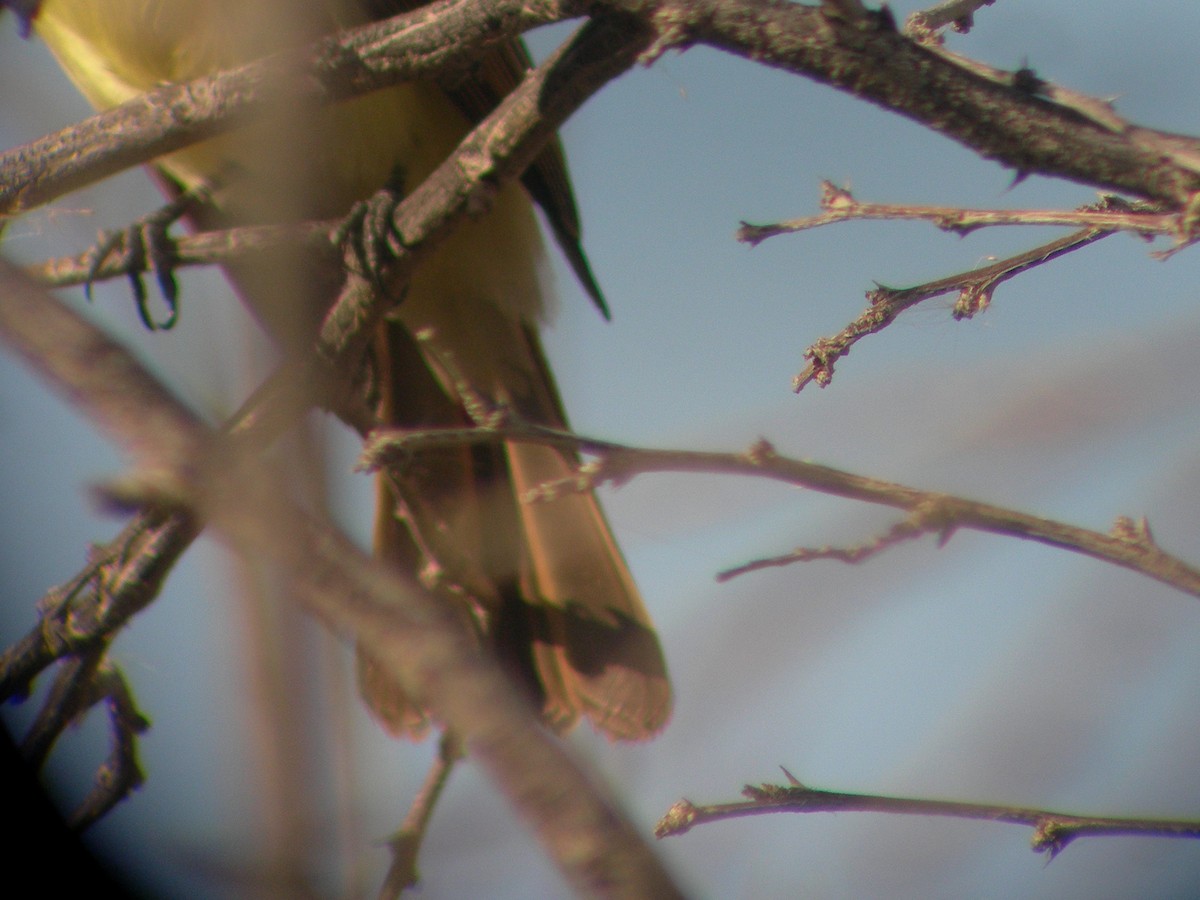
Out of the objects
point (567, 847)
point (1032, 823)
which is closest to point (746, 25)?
point (1032, 823)

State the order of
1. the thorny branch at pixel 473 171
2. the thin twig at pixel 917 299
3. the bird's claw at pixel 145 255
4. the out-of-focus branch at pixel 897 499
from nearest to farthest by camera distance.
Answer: the thorny branch at pixel 473 171 < the out-of-focus branch at pixel 897 499 < the thin twig at pixel 917 299 < the bird's claw at pixel 145 255

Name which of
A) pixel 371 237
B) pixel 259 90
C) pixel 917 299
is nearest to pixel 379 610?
pixel 917 299

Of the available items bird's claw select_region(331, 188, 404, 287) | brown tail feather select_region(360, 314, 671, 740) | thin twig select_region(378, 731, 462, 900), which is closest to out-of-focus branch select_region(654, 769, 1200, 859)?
thin twig select_region(378, 731, 462, 900)

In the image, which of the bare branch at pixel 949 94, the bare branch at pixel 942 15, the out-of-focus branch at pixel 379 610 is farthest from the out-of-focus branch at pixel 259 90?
the out-of-focus branch at pixel 379 610

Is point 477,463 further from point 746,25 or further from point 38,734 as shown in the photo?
point 746,25

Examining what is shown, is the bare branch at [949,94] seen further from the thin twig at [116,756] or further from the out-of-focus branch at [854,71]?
the thin twig at [116,756]

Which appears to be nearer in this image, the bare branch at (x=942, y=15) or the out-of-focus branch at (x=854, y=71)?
the out-of-focus branch at (x=854, y=71)

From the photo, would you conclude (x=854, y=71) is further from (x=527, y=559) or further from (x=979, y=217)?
(x=527, y=559)

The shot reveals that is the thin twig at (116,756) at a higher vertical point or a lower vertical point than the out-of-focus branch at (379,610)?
higher
